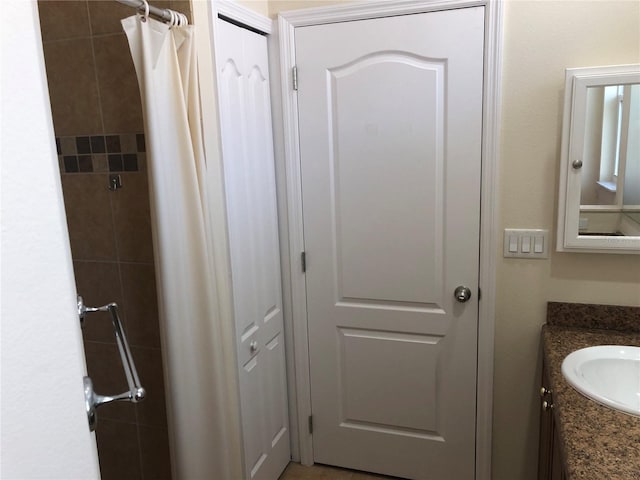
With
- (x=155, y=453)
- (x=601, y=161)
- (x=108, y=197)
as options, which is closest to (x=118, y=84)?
(x=108, y=197)

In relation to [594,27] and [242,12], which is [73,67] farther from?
[594,27]

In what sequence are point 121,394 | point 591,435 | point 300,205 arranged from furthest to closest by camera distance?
1. point 300,205
2. point 591,435
3. point 121,394

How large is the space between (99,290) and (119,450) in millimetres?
707

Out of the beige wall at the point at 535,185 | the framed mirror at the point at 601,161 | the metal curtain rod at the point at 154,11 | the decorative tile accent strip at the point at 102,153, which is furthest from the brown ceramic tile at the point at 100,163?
the framed mirror at the point at 601,161

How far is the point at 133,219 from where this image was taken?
6.40 feet

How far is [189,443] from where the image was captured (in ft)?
5.60

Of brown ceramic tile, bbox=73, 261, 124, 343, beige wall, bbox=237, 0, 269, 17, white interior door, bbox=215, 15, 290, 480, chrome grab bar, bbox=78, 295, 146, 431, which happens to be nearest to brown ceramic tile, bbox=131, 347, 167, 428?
brown ceramic tile, bbox=73, 261, 124, 343

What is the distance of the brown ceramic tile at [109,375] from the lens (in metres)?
2.13

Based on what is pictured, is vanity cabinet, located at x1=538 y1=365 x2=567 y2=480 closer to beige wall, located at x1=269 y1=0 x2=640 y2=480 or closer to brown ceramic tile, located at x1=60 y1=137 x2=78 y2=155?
beige wall, located at x1=269 y1=0 x2=640 y2=480

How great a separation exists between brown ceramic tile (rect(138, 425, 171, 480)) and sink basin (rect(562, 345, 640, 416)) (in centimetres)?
154

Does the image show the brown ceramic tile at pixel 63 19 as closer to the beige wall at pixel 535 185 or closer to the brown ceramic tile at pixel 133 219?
the brown ceramic tile at pixel 133 219

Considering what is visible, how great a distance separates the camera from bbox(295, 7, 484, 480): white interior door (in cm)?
205

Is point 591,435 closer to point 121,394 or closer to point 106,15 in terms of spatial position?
point 121,394

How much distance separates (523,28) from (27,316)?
191cm
